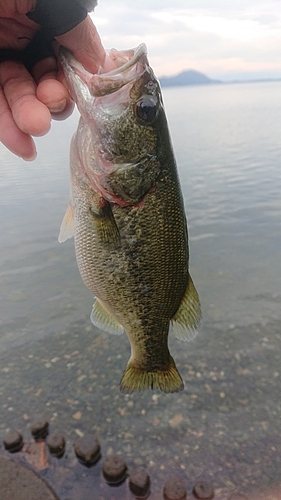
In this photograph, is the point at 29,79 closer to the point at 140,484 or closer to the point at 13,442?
the point at 140,484

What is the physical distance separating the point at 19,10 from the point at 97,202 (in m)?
1.32

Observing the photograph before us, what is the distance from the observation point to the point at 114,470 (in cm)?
493

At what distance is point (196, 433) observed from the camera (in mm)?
5668

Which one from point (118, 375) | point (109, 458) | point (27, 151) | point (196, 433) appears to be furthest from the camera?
point (118, 375)

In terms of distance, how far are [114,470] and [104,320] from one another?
292 centimetres

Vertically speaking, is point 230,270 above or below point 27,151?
below

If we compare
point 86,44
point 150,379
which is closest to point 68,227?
point 86,44

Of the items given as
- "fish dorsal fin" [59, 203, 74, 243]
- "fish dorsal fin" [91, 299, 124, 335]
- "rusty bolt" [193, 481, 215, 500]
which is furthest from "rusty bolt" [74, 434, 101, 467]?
"fish dorsal fin" [59, 203, 74, 243]

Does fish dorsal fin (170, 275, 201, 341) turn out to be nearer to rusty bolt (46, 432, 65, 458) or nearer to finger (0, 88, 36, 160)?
finger (0, 88, 36, 160)

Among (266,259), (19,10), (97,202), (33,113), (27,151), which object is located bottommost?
(266,259)

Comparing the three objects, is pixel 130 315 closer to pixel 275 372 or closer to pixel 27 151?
pixel 27 151

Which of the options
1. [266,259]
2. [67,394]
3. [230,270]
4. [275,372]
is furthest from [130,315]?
[266,259]

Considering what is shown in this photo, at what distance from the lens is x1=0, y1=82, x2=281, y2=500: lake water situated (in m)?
5.40

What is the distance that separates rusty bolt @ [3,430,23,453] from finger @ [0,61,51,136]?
474 centimetres
